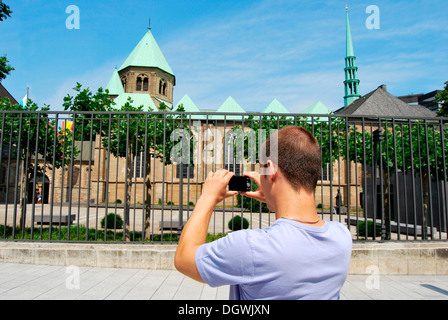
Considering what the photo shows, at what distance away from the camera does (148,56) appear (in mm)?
51938

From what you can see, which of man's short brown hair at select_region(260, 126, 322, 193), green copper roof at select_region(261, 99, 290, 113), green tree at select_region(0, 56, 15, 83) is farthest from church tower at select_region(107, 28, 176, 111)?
man's short brown hair at select_region(260, 126, 322, 193)

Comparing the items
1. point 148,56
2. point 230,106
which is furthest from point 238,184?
point 148,56

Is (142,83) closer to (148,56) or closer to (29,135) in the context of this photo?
(148,56)

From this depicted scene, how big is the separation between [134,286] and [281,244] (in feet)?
16.6

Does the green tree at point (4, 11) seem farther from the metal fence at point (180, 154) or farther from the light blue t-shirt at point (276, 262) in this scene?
the light blue t-shirt at point (276, 262)

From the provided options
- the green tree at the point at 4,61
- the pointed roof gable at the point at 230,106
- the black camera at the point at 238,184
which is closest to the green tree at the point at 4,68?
the green tree at the point at 4,61

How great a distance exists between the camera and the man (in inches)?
46.4

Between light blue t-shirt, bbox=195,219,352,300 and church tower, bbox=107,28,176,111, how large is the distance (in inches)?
1957
